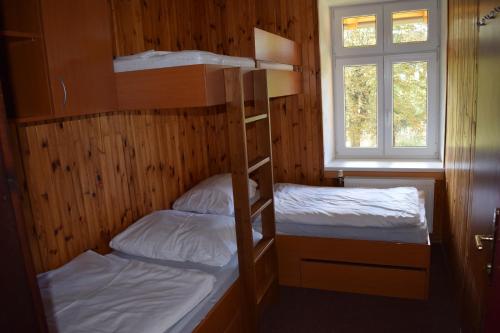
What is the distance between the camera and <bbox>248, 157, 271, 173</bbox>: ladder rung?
2.29m

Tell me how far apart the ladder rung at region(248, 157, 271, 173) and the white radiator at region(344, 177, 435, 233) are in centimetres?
133

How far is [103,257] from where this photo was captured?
2.30m

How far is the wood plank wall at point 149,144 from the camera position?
2197 millimetres

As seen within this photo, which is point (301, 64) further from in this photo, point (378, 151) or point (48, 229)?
point (48, 229)

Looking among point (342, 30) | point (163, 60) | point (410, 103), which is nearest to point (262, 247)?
point (163, 60)

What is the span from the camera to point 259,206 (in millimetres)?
2480

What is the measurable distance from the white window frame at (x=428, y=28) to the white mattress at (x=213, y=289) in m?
2.53

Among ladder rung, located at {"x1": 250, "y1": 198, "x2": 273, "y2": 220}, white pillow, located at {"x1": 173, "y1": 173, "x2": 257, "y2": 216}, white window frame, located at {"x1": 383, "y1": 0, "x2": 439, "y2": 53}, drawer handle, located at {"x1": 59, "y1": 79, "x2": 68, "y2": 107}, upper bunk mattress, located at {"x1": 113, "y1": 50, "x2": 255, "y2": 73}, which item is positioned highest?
white window frame, located at {"x1": 383, "y1": 0, "x2": 439, "y2": 53}

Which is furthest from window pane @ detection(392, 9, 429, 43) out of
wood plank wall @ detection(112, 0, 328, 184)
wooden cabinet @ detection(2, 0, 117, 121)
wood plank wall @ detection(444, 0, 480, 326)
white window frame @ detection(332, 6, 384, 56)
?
wooden cabinet @ detection(2, 0, 117, 121)

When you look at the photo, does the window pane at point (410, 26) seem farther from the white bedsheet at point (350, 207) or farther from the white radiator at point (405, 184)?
the white bedsheet at point (350, 207)

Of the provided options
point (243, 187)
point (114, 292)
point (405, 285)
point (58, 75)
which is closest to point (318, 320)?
point (405, 285)

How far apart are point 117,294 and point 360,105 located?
2.89 metres

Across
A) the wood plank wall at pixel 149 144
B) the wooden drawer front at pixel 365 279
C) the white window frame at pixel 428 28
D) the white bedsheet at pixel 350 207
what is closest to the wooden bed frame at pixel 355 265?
the wooden drawer front at pixel 365 279

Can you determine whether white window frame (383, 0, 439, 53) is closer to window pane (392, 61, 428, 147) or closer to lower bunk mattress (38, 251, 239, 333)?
window pane (392, 61, 428, 147)
